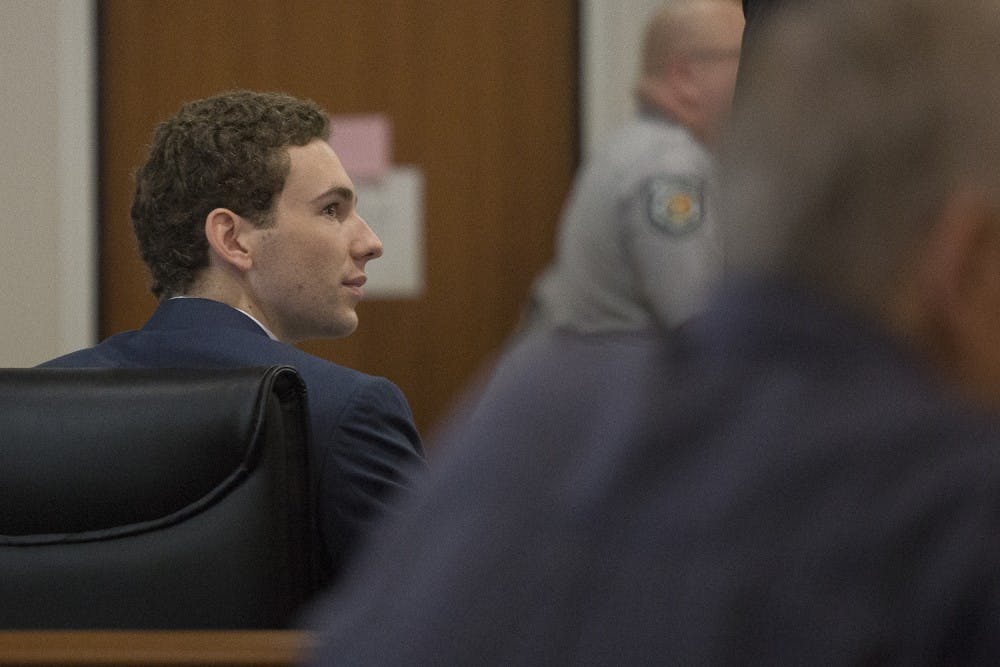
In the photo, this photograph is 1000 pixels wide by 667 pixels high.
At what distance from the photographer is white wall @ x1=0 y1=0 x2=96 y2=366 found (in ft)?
11.2

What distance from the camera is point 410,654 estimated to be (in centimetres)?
53

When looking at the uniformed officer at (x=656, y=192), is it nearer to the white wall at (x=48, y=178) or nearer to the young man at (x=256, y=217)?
the young man at (x=256, y=217)

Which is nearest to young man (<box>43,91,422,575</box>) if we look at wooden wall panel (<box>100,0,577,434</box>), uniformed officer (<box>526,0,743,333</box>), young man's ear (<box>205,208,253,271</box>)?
young man's ear (<box>205,208,253,271</box>)

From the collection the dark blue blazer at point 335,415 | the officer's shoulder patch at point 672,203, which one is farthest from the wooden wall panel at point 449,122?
the dark blue blazer at point 335,415

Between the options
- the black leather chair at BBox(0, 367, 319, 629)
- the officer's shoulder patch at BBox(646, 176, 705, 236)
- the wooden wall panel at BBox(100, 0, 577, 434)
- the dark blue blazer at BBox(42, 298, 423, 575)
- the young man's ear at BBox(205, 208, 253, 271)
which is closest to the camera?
the black leather chair at BBox(0, 367, 319, 629)

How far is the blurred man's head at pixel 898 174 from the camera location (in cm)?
49

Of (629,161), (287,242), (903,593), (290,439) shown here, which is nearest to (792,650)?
(903,593)

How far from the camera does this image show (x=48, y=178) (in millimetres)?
3414

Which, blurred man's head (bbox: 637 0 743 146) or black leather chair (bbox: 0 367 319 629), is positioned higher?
blurred man's head (bbox: 637 0 743 146)

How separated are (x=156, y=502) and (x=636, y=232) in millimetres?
1242

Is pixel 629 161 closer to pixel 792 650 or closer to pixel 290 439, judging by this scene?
pixel 290 439

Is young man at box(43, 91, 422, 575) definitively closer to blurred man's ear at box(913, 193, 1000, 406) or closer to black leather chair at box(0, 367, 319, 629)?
black leather chair at box(0, 367, 319, 629)

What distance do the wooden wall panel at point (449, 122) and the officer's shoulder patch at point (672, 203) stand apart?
107cm

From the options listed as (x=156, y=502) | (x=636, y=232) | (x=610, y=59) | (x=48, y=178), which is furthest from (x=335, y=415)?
(x=48, y=178)
